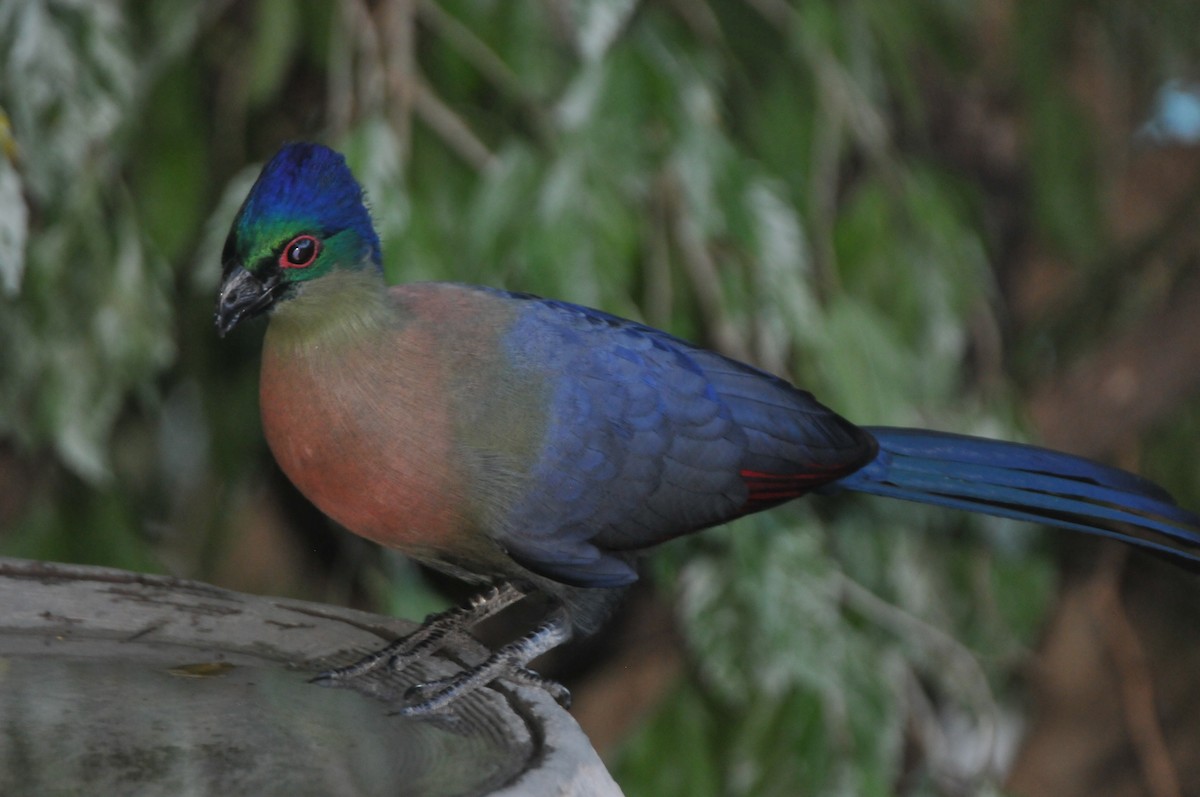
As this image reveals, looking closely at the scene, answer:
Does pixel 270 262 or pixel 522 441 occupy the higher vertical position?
pixel 270 262

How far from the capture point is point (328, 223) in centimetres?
231

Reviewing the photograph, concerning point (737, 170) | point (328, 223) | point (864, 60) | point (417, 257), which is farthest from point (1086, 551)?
point (328, 223)

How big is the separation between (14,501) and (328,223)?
174 centimetres

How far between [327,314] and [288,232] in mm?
136

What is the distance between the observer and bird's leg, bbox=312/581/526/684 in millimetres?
2121

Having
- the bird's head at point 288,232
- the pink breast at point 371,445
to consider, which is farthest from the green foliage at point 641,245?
the pink breast at point 371,445

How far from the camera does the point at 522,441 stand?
2.34m

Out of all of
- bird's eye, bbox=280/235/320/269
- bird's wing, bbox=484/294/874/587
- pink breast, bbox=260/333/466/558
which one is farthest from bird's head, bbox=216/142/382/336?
bird's wing, bbox=484/294/874/587

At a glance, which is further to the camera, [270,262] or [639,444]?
[639,444]

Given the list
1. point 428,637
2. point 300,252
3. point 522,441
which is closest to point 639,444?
point 522,441

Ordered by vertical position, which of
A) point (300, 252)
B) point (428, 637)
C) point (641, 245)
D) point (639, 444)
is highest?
point (641, 245)

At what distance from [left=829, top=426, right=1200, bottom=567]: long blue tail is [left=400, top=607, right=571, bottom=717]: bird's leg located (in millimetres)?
566

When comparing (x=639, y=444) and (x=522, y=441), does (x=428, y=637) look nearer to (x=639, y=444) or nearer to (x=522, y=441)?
(x=522, y=441)

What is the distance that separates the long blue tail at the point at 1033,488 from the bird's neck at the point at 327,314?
0.88m
